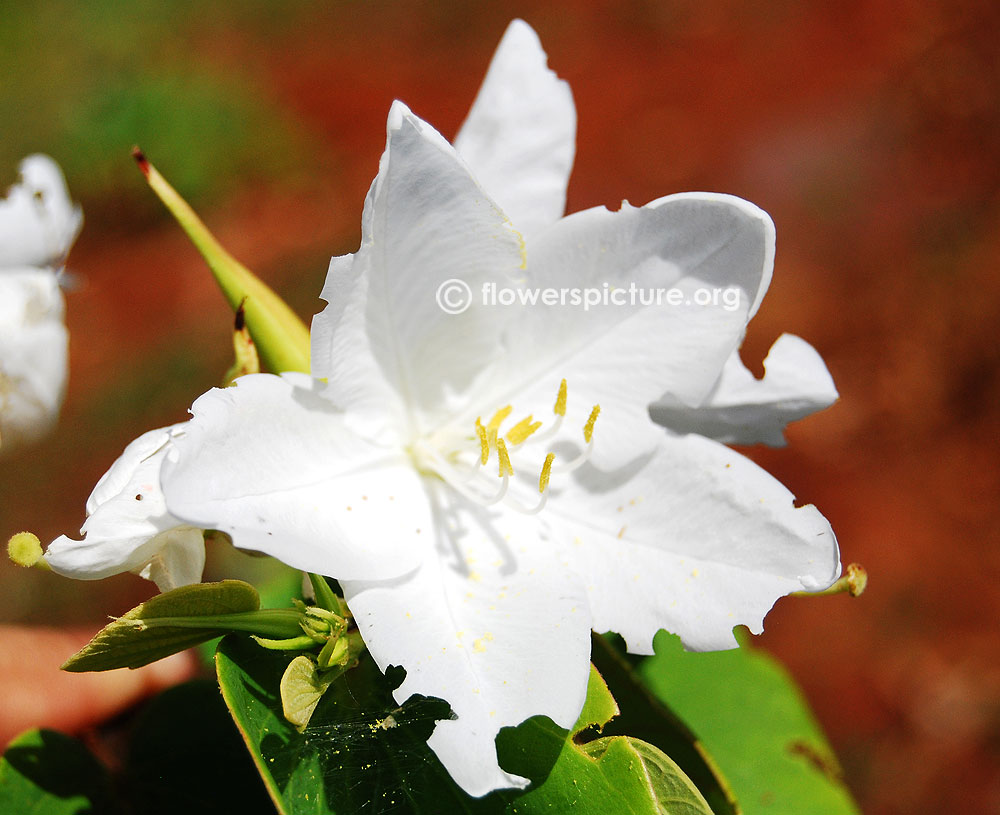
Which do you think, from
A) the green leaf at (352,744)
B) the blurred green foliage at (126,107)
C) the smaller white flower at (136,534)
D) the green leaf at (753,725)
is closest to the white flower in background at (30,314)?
the smaller white flower at (136,534)

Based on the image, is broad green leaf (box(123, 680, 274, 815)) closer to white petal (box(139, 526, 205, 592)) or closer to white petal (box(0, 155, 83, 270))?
white petal (box(139, 526, 205, 592))

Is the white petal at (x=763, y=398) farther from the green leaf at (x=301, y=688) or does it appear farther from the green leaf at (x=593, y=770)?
the green leaf at (x=301, y=688)

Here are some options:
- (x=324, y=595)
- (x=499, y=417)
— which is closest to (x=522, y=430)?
(x=499, y=417)

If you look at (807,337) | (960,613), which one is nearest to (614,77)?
(807,337)

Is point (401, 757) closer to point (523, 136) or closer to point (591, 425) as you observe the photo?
point (591, 425)

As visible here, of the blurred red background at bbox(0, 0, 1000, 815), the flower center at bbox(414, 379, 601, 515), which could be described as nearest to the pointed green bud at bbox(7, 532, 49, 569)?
the flower center at bbox(414, 379, 601, 515)

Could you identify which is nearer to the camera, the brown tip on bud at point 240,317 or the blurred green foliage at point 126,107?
the brown tip on bud at point 240,317

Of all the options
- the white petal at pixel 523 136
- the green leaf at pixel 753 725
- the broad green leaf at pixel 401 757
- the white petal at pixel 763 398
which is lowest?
the green leaf at pixel 753 725
